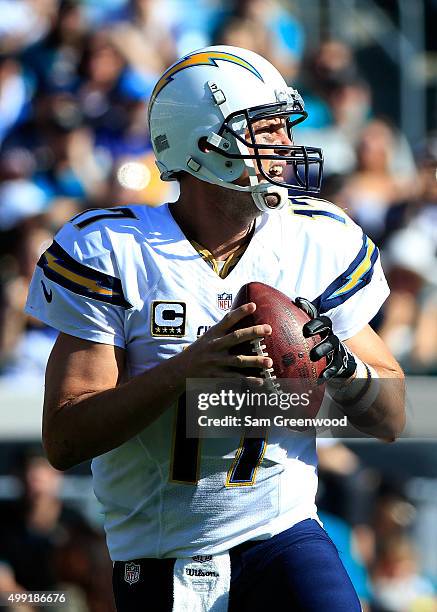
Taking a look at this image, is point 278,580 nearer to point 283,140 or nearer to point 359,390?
point 359,390

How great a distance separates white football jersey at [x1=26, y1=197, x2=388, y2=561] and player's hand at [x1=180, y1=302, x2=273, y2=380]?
275 mm

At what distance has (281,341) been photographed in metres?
2.43

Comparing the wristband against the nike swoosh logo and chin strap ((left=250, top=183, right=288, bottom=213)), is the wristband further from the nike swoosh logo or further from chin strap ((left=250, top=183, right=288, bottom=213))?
the nike swoosh logo

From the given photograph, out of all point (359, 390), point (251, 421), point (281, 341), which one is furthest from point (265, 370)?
point (359, 390)

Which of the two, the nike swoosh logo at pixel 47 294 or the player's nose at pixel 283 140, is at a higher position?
the player's nose at pixel 283 140

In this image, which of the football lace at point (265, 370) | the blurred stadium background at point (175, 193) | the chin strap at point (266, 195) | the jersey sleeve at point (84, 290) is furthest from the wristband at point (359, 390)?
the blurred stadium background at point (175, 193)

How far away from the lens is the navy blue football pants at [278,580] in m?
2.48

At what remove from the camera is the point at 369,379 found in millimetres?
2635

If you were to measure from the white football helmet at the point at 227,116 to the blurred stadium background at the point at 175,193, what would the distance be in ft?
8.09

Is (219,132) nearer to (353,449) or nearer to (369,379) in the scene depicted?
(369,379)

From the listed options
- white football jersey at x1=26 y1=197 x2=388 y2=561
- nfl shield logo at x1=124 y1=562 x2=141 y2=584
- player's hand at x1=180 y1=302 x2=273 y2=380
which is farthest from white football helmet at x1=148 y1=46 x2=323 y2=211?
nfl shield logo at x1=124 y1=562 x2=141 y2=584

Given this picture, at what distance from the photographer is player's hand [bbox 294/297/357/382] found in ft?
8.05

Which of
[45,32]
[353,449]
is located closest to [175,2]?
[45,32]

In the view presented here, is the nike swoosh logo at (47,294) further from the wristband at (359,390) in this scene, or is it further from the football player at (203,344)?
the wristband at (359,390)
